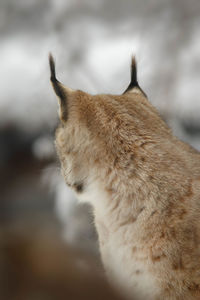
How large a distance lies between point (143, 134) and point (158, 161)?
5cm

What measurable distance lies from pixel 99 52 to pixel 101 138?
1.10 m

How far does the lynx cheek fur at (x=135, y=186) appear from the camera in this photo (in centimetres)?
61

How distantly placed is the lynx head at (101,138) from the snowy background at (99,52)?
8cm

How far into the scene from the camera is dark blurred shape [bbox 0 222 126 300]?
6.6 inches

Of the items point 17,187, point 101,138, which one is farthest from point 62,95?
point 17,187

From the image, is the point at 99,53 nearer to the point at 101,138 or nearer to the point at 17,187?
the point at 101,138

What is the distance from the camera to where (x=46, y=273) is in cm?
18

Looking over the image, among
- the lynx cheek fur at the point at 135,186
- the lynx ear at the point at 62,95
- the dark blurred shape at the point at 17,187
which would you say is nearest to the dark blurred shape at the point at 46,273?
the dark blurred shape at the point at 17,187

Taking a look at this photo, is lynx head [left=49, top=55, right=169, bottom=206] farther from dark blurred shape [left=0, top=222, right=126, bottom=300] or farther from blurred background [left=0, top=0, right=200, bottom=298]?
dark blurred shape [left=0, top=222, right=126, bottom=300]

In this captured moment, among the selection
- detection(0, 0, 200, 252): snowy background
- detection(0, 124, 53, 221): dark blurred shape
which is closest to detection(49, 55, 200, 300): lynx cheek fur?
detection(0, 0, 200, 252): snowy background

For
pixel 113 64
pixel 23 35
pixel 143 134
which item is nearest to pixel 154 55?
pixel 113 64

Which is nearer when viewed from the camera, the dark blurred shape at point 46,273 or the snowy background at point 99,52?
the dark blurred shape at point 46,273

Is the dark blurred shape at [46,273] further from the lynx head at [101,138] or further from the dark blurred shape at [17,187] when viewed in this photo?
the lynx head at [101,138]

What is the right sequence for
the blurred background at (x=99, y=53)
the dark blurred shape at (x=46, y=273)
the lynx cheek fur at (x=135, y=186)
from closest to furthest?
the dark blurred shape at (x=46, y=273) < the lynx cheek fur at (x=135, y=186) < the blurred background at (x=99, y=53)
